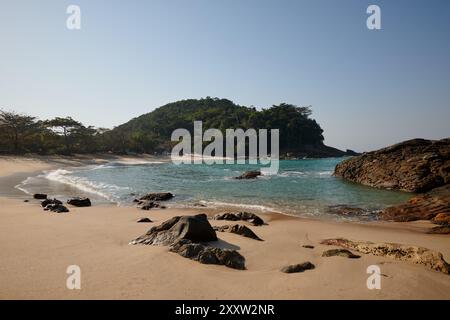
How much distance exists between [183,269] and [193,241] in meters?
1.83

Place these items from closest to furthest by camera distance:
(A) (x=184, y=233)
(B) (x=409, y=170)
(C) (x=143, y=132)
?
(A) (x=184, y=233), (B) (x=409, y=170), (C) (x=143, y=132)

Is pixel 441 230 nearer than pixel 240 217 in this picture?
Yes

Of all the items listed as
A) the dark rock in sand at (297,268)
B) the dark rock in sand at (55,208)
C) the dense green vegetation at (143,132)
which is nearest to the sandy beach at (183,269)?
the dark rock in sand at (297,268)

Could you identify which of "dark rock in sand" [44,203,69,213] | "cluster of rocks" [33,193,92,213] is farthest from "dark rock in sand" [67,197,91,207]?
"dark rock in sand" [44,203,69,213]

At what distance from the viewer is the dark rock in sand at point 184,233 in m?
8.21

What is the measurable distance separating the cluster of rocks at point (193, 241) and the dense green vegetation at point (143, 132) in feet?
211

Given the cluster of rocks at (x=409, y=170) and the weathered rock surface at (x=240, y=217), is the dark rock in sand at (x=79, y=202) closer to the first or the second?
the weathered rock surface at (x=240, y=217)

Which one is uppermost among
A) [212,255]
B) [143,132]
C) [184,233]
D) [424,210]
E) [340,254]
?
[143,132]

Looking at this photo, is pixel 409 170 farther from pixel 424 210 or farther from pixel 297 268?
pixel 297 268

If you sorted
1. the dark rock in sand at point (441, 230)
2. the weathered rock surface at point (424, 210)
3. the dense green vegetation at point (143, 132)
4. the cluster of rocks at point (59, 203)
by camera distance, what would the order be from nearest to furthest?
the dark rock in sand at point (441, 230), the weathered rock surface at point (424, 210), the cluster of rocks at point (59, 203), the dense green vegetation at point (143, 132)

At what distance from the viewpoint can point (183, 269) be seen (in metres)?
6.42

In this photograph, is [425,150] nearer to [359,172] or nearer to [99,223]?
[359,172]

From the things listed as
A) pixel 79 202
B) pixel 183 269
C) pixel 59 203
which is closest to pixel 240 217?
pixel 183 269
